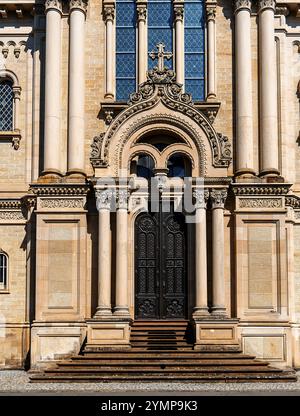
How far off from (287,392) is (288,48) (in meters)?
12.8

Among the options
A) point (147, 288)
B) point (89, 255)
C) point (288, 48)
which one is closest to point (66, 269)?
point (89, 255)

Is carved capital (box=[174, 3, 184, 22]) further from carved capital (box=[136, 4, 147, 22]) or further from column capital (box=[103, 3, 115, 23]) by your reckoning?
column capital (box=[103, 3, 115, 23])

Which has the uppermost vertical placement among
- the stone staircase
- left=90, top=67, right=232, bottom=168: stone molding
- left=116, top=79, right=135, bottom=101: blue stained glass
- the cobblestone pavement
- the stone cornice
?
left=116, top=79, right=135, bottom=101: blue stained glass

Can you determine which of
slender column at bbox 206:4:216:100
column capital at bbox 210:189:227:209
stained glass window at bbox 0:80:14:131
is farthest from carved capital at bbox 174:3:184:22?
column capital at bbox 210:189:227:209

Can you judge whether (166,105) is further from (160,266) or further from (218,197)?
(160,266)

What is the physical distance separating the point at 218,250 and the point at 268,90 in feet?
18.3

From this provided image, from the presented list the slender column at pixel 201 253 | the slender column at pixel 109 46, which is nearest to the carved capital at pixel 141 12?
the slender column at pixel 109 46

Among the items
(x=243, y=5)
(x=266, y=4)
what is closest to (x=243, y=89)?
(x=243, y=5)

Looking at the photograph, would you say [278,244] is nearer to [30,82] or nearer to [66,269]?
[66,269]

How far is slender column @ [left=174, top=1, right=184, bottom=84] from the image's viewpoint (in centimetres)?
2745

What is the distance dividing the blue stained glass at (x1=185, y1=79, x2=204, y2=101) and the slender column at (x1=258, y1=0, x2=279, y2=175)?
2022 mm

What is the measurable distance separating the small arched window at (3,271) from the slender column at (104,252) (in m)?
3.60

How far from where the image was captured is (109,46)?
1084 inches

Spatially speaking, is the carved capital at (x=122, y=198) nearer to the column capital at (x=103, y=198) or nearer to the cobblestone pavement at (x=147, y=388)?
the column capital at (x=103, y=198)
